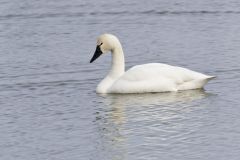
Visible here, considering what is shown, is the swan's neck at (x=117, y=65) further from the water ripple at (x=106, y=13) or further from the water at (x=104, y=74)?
the water ripple at (x=106, y=13)

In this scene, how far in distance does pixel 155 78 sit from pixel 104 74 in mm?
1670

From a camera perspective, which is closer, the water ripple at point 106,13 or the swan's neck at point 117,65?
the swan's neck at point 117,65

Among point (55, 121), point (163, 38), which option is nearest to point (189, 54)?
point (163, 38)

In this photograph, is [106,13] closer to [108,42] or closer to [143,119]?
[108,42]

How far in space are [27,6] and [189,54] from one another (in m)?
6.70

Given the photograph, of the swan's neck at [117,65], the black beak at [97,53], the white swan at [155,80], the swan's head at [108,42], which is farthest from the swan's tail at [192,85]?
the black beak at [97,53]

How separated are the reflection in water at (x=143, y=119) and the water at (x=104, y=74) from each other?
15 millimetres

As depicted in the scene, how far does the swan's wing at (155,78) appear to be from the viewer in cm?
1673

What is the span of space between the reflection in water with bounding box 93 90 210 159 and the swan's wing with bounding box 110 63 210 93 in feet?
0.43

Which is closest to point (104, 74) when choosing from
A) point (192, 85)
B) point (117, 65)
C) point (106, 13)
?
point (117, 65)

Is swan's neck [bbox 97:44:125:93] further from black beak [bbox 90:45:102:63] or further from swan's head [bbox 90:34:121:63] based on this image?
black beak [bbox 90:45:102:63]

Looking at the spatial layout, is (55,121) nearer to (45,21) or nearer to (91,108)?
(91,108)

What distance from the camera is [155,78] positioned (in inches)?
661

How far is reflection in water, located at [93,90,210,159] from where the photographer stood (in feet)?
42.4
